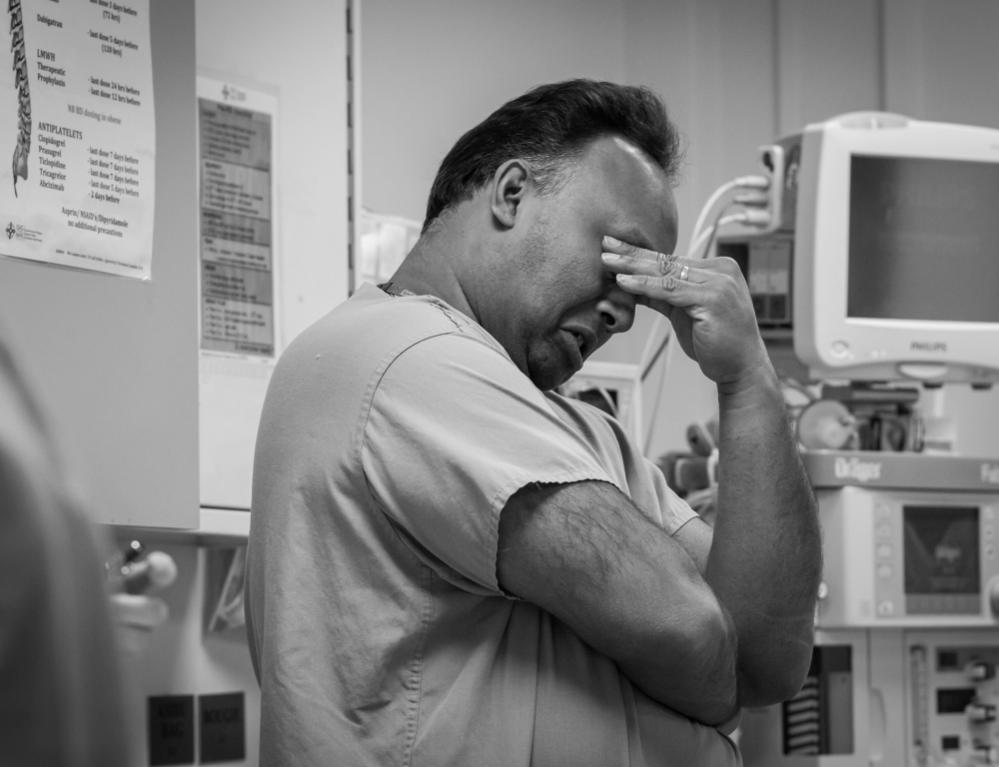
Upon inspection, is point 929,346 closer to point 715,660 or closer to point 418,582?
point 715,660

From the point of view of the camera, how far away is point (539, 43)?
3.36m

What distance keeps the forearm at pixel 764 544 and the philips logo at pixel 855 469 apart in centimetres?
98

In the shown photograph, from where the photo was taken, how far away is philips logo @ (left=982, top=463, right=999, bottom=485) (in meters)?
2.42

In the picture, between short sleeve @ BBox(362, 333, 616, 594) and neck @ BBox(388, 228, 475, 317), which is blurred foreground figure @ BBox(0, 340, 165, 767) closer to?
short sleeve @ BBox(362, 333, 616, 594)

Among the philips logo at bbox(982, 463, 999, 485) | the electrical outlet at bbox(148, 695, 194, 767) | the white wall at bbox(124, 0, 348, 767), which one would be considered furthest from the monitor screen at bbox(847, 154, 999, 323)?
the electrical outlet at bbox(148, 695, 194, 767)

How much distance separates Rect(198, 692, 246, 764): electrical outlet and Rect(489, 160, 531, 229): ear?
886 mm

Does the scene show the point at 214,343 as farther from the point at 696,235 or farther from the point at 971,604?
the point at 971,604

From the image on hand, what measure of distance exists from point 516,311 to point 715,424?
1.22 meters

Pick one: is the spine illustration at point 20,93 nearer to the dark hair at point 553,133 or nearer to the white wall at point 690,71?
the dark hair at point 553,133

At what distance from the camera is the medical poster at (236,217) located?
1880 millimetres

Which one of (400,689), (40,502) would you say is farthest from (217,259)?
(40,502)

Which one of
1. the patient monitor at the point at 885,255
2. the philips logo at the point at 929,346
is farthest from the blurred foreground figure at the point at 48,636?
the philips logo at the point at 929,346

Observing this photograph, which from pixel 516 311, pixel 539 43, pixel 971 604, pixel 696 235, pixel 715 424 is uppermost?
pixel 539 43

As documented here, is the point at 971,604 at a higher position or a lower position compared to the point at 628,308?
lower
